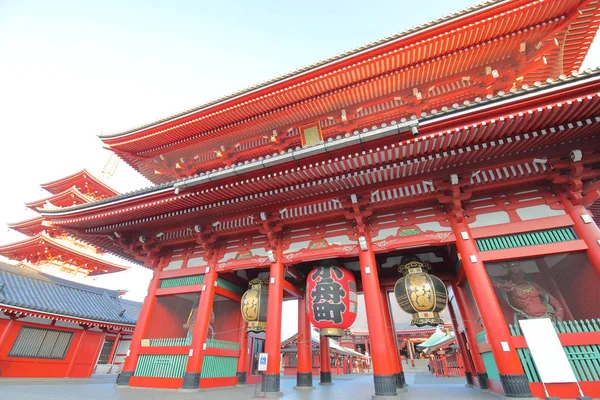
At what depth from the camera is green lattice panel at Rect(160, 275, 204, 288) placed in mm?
10219

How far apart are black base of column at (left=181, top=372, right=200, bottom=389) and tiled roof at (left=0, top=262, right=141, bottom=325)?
1018 centimetres

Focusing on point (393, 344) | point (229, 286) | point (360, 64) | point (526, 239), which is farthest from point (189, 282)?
point (526, 239)

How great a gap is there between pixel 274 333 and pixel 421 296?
4.44 m

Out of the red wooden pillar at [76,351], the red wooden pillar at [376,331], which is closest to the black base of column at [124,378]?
the red wooden pillar at [376,331]

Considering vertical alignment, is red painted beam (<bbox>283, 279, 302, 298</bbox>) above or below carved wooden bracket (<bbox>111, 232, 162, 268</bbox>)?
below

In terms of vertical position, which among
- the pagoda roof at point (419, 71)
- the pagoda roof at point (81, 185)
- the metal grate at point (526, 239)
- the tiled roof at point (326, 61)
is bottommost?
the metal grate at point (526, 239)

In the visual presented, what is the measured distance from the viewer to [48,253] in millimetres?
22719

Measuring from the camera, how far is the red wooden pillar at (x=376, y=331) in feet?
22.1

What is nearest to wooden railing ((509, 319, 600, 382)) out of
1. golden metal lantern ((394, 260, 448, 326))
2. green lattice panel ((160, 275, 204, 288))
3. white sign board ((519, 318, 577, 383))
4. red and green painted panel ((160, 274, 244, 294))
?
white sign board ((519, 318, 577, 383))

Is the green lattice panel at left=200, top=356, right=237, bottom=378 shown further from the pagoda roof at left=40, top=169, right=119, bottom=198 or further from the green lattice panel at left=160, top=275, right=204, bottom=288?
the pagoda roof at left=40, top=169, right=119, bottom=198

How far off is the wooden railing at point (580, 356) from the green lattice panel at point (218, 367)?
893 centimetres

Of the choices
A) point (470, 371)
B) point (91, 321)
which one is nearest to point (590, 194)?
point (470, 371)

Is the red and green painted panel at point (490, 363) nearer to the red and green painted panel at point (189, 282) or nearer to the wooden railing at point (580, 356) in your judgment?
the wooden railing at point (580, 356)

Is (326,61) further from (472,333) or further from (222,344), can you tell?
(222,344)
